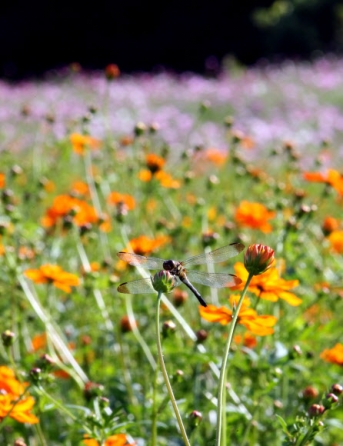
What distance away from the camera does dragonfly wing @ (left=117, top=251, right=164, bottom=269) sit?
107 cm

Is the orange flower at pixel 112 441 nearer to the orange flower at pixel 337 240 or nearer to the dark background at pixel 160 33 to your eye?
the orange flower at pixel 337 240

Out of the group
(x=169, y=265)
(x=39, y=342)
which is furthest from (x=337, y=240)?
(x=169, y=265)

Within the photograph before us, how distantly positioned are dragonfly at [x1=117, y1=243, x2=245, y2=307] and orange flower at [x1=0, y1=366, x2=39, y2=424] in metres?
0.21

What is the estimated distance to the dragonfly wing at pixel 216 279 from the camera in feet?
3.31

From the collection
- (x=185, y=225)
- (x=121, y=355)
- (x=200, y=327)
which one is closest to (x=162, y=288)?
(x=121, y=355)

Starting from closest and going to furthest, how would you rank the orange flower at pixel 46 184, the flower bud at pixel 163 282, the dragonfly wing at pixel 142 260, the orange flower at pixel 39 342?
the flower bud at pixel 163 282
the dragonfly wing at pixel 142 260
the orange flower at pixel 39 342
the orange flower at pixel 46 184

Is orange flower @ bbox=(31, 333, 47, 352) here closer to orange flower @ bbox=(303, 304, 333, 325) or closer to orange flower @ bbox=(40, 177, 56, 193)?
orange flower @ bbox=(40, 177, 56, 193)

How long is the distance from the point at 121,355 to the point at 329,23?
1379 centimetres

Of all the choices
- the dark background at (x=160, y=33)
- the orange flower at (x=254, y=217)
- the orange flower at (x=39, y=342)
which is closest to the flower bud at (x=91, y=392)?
the orange flower at (x=39, y=342)

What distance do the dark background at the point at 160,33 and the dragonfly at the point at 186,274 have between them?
42.1ft

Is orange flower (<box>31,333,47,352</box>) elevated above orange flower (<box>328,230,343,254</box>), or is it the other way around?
orange flower (<box>328,230,343,254</box>)

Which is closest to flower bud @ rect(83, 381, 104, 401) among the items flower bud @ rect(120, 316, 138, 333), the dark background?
flower bud @ rect(120, 316, 138, 333)

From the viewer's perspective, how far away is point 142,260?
43.5 inches

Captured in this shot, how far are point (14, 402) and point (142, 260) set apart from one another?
0.27 meters
